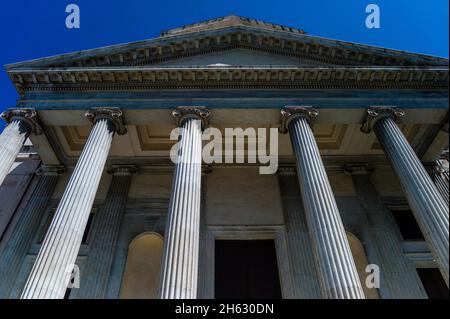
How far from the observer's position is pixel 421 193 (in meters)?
11.0

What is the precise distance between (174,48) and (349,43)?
7.95m

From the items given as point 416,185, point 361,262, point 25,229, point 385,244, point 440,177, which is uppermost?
point 440,177

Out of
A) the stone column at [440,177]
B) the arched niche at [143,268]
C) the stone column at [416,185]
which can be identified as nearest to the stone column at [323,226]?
the stone column at [416,185]

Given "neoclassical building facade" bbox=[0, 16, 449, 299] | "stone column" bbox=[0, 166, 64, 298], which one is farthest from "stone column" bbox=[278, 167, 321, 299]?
"stone column" bbox=[0, 166, 64, 298]

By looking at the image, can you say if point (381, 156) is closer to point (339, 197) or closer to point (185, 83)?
point (339, 197)

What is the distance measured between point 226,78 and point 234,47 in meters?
2.90

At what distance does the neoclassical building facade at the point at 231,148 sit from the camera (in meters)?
A: 13.3

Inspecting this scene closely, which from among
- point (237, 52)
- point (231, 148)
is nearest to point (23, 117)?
point (231, 148)

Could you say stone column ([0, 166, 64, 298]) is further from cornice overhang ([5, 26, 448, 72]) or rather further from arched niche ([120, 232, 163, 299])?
cornice overhang ([5, 26, 448, 72])

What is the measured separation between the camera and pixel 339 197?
55.4 feet

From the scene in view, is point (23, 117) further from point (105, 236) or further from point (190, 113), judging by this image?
point (190, 113)

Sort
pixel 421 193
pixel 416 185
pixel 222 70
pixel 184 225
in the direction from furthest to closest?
pixel 222 70, pixel 416 185, pixel 421 193, pixel 184 225

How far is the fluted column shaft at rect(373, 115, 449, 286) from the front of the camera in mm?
9953
